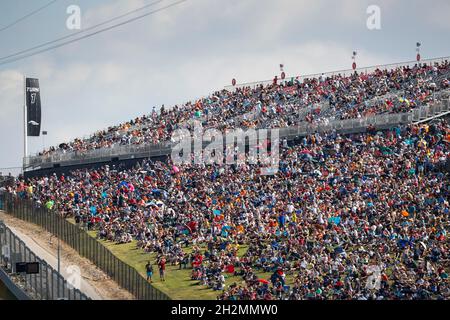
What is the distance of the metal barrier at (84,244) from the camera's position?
133 ft

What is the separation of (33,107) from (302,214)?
97.8 ft

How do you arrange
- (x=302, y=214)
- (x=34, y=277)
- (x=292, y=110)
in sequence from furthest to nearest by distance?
(x=292, y=110), (x=302, y=214), (x=34, y=277)

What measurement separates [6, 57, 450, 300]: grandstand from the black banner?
6.48ft

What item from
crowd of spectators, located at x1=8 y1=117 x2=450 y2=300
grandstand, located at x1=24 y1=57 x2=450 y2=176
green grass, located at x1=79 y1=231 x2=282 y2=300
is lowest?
green grass, located at x1=79 y1=231 x2=282 y2=300

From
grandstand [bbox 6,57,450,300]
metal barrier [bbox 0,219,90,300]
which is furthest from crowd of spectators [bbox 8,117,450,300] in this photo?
metal barrier [bbox 0,219,90,300]

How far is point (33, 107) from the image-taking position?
72500 millimetres

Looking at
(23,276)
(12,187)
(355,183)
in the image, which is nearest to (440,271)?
(355,183)

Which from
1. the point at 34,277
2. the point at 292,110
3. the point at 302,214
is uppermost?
the point at 292,110

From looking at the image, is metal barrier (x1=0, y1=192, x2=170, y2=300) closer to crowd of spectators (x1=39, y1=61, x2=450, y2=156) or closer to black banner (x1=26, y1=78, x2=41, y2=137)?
crowd of spectators (x1=39, y1=61, x2=450, y2=156)

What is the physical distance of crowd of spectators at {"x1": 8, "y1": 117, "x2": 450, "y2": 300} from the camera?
41.1m

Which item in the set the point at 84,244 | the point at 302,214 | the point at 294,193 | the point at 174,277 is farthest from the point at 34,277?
the point at 294,193

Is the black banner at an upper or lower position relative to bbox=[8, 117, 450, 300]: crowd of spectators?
upper

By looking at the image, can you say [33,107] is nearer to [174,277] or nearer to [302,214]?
[302,214]

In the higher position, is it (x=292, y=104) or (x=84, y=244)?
(x=292, y=104)
